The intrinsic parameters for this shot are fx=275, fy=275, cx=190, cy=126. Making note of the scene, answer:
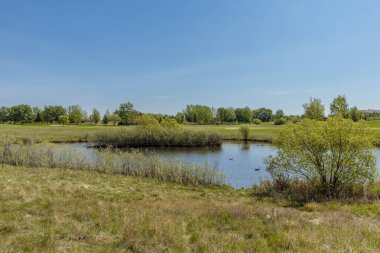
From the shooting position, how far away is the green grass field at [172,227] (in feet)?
17.4

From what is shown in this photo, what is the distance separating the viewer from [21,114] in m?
106

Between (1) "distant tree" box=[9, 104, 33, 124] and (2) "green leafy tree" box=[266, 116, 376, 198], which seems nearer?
(2) "green leafy tree" box=[266, 116, 376, 198]

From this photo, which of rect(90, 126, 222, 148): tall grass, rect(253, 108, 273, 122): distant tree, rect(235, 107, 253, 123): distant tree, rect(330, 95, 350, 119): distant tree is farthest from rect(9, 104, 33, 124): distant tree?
rect(253, 108, 273, 122): distant tree

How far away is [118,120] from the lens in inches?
4124

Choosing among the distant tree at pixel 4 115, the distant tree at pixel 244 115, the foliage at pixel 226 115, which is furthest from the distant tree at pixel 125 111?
the distant tree at pixel 244 115

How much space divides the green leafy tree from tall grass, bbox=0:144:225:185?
15.6 feet

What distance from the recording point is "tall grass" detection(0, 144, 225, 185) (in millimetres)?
15922

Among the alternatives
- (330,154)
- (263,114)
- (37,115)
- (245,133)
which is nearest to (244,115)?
(263,114)

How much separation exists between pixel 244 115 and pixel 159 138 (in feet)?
307

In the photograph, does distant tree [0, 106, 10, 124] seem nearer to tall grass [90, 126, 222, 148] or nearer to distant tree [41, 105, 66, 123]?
distant tree [41, 105, 66, 123]

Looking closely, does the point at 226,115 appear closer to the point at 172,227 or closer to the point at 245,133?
the point at 245,133

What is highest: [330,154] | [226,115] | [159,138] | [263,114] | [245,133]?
[263,114]

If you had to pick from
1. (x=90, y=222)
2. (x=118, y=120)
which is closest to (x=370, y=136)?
(x=90, y=222)

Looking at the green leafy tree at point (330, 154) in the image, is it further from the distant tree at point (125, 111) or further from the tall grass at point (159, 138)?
the distant tree at point (125, 111)
